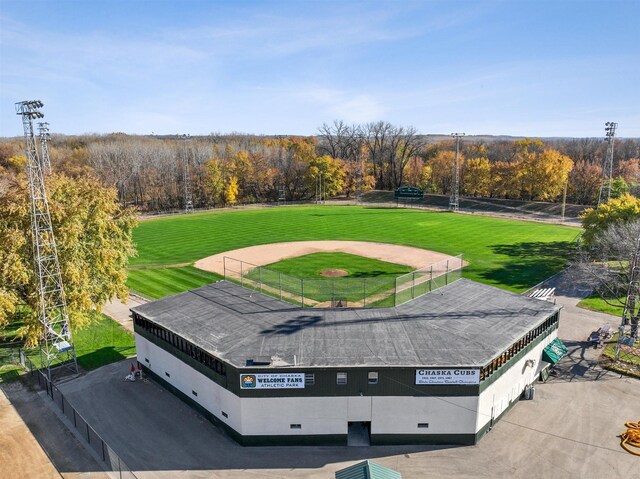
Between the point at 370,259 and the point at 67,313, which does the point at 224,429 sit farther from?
the point at 370,259

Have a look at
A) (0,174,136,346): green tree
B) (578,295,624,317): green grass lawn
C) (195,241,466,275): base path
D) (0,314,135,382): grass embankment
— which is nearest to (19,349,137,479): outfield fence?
(0,314,135,382): grass embankment

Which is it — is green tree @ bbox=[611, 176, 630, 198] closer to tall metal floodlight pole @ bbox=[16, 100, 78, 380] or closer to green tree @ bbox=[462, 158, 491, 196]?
green tree @ bbox=[462, 158, 491, 196]

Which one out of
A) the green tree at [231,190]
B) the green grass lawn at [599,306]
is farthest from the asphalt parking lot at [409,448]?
the green tree at [231,190]

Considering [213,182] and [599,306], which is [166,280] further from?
[213,182]

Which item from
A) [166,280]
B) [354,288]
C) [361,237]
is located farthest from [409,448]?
[361,237]

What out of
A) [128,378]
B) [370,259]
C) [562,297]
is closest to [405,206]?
[370,259]
